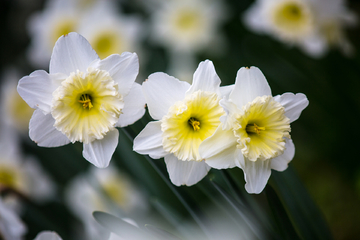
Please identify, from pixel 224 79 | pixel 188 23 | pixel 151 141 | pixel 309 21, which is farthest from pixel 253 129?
pixel 188 23

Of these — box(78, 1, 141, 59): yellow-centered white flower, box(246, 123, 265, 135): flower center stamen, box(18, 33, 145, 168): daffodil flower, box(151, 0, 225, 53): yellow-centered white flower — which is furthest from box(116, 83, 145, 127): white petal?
box(151, 0, 225, 53): yellow-centered white flower

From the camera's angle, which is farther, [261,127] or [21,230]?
[21,230]

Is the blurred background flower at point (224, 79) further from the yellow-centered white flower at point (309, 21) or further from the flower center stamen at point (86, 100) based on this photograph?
the flower center stamen at point (86, 100)

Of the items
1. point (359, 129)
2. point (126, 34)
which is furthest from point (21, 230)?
point (359, 129)

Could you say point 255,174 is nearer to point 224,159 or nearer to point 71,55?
point 224,159

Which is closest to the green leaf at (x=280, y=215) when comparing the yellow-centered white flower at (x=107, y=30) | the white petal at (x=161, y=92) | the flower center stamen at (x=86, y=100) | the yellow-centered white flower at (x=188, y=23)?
the white petal at (x=161, y=92)

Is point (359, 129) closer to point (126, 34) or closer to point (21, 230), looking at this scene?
point (126, 34)

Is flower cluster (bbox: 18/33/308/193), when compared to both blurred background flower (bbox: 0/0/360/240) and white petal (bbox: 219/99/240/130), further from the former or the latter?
blurred background flower (bbox: 0/0/360/240)
